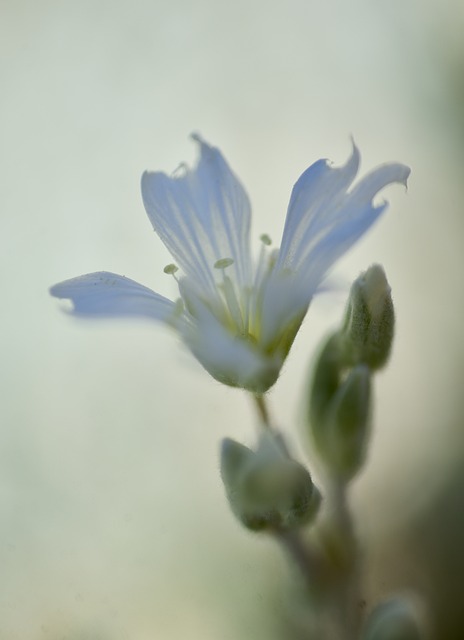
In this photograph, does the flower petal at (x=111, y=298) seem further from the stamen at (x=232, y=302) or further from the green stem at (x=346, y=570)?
the green stem at (x=346, y=570)

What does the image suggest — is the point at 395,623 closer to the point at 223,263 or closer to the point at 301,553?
the point at 301,553

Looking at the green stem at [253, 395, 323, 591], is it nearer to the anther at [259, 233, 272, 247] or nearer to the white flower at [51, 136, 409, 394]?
the white flower at [51, 136, 409, 394]

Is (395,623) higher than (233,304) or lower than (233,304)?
lower

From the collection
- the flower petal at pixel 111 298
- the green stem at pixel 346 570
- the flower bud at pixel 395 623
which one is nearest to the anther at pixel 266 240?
the flower petal at pixel 111 298

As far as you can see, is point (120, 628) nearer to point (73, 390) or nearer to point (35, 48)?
point (73, 390)

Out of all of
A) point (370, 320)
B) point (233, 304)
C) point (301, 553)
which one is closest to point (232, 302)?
point (233, 304)

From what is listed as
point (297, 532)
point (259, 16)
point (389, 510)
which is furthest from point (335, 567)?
point (259, 16)
